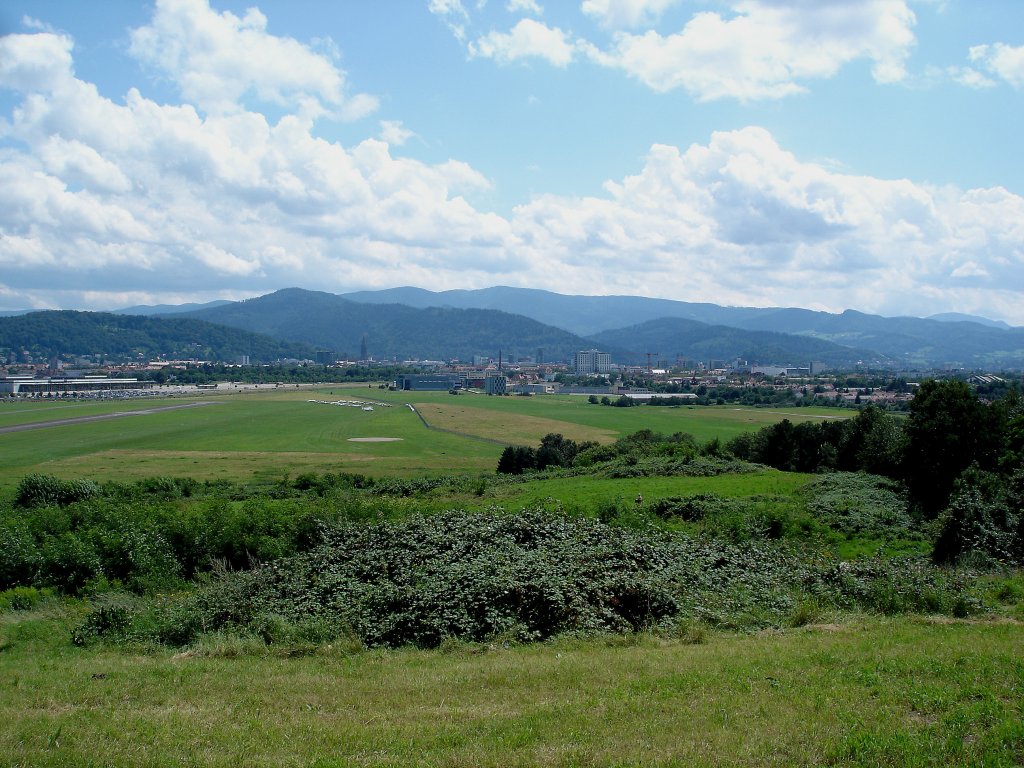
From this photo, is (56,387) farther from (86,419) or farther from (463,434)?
(463,434)

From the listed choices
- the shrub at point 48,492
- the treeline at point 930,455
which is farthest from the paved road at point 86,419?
the treeline at point 930,455

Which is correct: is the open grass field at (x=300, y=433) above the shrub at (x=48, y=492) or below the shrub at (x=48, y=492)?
below

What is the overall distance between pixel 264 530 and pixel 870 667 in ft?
57.2

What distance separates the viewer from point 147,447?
62312mm

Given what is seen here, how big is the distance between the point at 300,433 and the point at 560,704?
7026cm

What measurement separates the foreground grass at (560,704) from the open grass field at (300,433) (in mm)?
37267

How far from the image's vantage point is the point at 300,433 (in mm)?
74438

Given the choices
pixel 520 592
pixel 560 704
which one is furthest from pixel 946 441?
pixel 560 704

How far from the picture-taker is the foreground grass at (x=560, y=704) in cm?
659

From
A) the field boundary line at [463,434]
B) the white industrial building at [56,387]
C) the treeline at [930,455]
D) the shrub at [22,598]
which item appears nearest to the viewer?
the treeline at [930,455]

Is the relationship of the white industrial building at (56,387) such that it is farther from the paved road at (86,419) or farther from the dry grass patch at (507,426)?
the dry grass patch at (507,426)

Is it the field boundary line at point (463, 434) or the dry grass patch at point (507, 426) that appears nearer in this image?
the field boundary line at point (463, 434)

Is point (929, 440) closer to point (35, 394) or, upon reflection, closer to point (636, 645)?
point (636, 645)

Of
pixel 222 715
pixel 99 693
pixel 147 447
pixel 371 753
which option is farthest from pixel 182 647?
pixel 147 447
